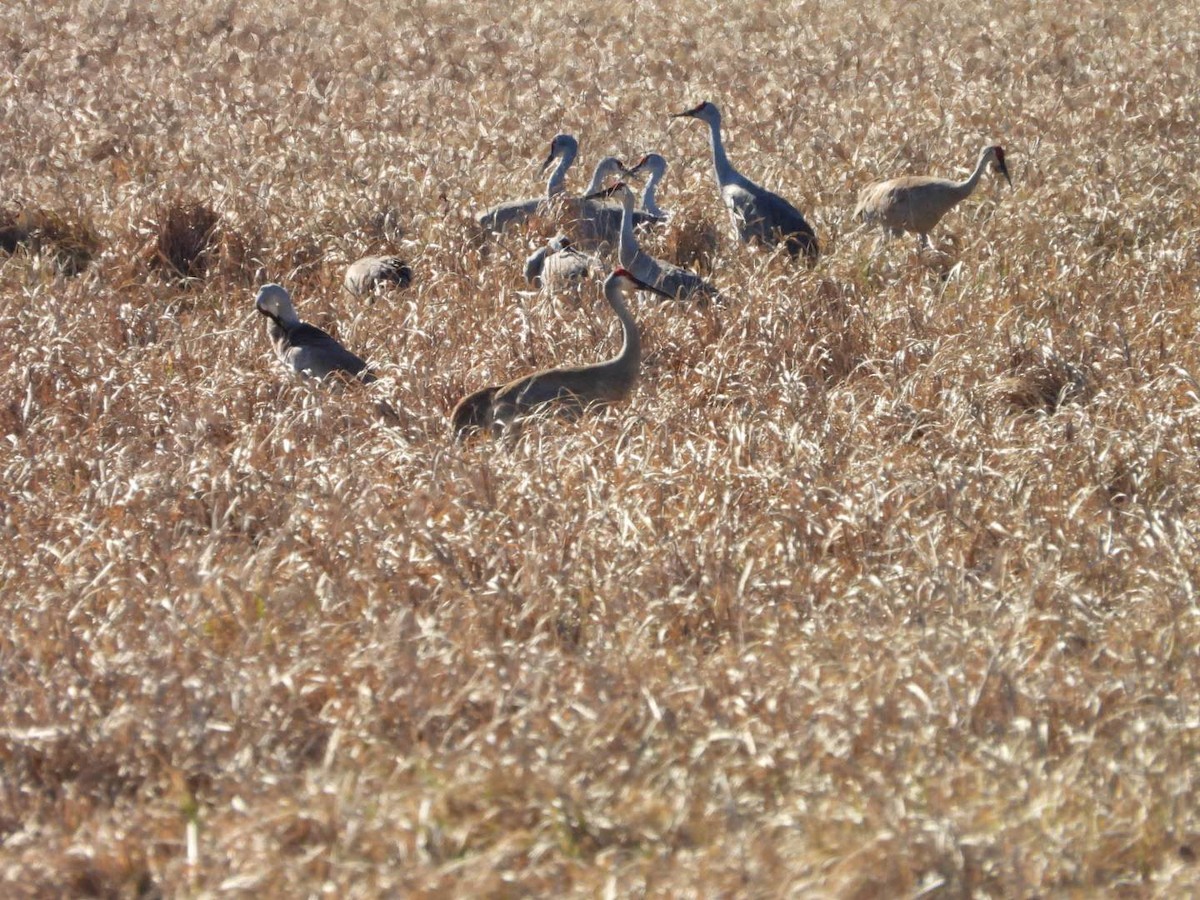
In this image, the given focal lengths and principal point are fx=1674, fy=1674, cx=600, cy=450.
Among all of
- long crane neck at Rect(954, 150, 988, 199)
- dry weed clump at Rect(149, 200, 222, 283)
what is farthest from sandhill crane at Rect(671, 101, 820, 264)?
dry weed clump at Rect(149, 200, 222, 283)

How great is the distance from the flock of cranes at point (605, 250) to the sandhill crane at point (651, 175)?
1cm

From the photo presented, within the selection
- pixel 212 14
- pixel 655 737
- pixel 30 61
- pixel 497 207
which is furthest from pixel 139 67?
pixel 655 737

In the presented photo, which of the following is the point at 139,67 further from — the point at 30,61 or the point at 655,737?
the point at 655,737

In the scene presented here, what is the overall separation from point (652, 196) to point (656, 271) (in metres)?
1.86

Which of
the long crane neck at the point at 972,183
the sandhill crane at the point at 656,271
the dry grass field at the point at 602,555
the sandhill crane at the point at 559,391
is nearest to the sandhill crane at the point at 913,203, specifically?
the long crane neck at the point at 972,183

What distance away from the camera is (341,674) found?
14.5ft

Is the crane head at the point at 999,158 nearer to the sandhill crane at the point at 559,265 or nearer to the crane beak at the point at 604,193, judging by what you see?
the crane beak at the point at 604,193

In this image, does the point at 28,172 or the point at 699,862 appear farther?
the point at 28,172

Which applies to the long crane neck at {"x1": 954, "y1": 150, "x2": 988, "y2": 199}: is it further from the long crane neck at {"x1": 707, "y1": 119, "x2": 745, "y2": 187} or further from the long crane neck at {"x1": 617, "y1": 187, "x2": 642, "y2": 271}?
the long crane neck at {"x1": 617, "y1": 187, "x2": 642, "y2": 271}

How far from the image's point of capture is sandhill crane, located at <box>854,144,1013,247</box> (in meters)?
9.78

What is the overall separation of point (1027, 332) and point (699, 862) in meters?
4.43

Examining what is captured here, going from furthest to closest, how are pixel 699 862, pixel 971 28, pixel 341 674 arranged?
pixel 971 28 < pixel 341 674 < pixel 699 862

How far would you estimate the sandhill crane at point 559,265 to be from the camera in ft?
28.5

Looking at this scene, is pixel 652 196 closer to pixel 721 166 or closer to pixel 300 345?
pixel 721 166
